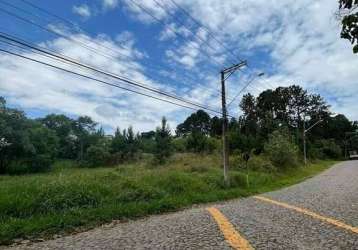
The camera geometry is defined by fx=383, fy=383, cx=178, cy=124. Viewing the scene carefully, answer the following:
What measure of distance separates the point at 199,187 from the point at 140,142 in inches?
2693

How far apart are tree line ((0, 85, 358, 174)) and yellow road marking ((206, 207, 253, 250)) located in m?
29.0

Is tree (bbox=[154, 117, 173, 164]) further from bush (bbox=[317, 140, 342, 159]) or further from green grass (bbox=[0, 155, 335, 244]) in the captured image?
bush (bbox=[317, 140, 342, 159])

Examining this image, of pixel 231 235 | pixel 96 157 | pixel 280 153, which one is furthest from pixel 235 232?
pixel 96 157

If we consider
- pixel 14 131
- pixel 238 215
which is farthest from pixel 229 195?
pixel 14 131

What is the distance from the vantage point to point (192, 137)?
55.1m

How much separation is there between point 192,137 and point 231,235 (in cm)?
4622

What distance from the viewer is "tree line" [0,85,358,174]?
50594 millimetres

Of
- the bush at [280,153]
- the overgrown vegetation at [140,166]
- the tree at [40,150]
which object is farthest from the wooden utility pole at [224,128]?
the tree at [40,150]

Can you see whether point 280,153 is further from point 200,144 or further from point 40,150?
point 40,150

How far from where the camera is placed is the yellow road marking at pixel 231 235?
25.5 feet

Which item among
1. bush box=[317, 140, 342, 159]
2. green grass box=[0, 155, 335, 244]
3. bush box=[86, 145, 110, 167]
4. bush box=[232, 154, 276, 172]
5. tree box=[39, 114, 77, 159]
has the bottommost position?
green grass box=[0, 155, 335, 244]

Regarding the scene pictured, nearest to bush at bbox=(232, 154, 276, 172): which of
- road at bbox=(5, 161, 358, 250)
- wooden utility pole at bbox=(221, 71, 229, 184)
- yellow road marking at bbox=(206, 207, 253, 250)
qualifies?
wooden utility pole at bbox=(221, 71, 229, 184)

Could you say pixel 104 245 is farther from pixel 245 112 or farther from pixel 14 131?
pixel 245 112

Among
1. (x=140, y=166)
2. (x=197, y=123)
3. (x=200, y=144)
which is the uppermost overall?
(x=197, y=123)
